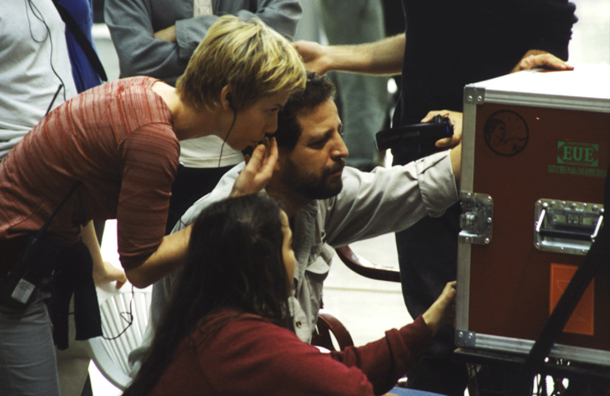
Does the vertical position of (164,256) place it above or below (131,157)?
below

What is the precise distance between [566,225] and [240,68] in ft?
2.55

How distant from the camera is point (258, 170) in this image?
5.97 ft

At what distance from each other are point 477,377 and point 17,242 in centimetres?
132

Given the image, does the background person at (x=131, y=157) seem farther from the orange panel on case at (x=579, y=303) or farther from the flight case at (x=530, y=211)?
the orange panel on case at (x=579, y=303)

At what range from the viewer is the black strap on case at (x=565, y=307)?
1394 mm

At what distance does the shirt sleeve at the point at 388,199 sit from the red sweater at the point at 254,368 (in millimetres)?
790

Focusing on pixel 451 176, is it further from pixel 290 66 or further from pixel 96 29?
pixel 96 29

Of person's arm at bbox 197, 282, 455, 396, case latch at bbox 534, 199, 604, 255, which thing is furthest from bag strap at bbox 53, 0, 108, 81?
case latch at bbox 534, 199, 604, 255

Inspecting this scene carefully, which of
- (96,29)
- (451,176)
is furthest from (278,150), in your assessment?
(96,29)

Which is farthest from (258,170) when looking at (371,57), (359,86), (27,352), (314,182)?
(359,86)

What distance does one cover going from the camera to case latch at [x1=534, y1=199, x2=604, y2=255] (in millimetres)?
1493

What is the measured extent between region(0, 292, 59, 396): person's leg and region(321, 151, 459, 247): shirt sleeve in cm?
77

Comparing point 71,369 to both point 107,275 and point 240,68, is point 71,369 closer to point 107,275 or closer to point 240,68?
point 107,275

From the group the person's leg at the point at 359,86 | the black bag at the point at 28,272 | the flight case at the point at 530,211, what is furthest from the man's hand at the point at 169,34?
the person's leg at the point at 359,86
